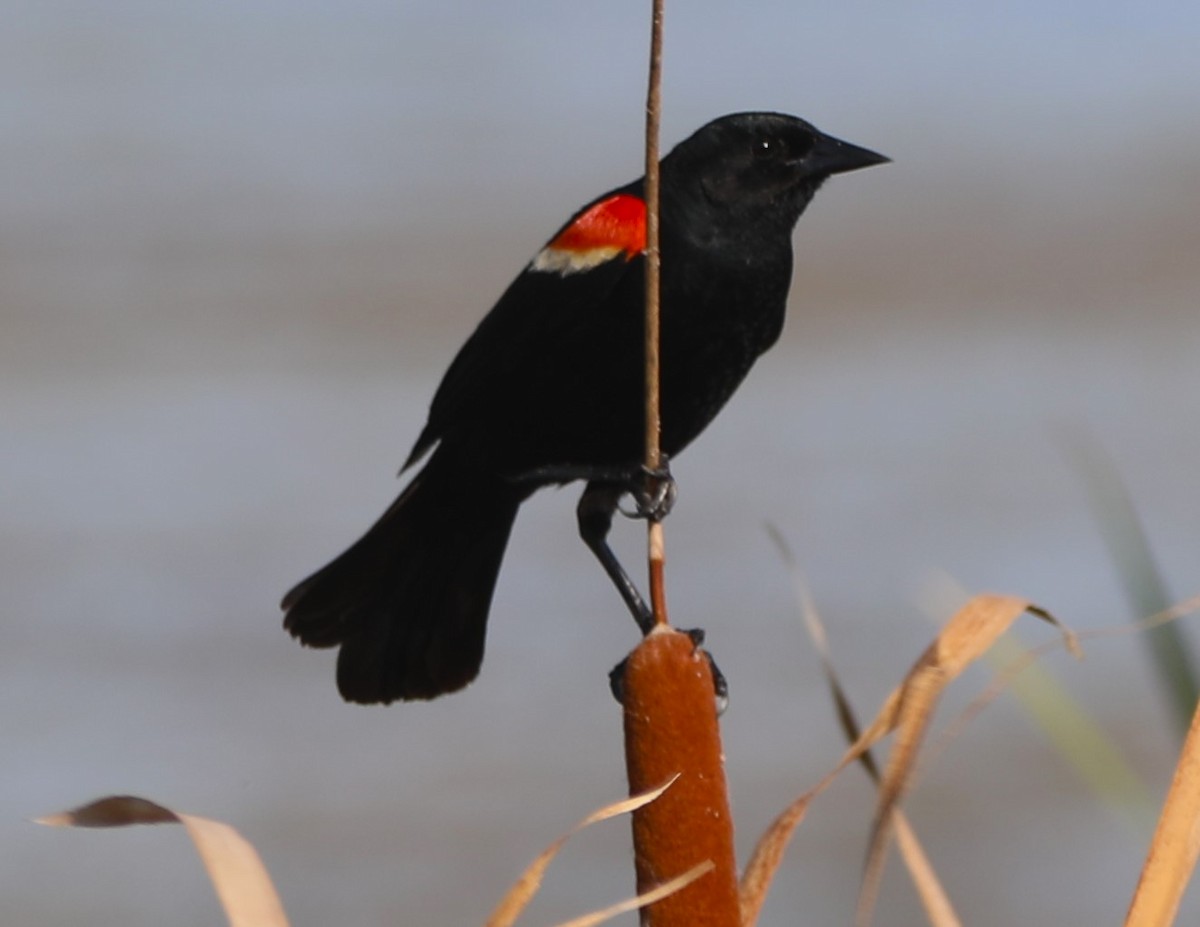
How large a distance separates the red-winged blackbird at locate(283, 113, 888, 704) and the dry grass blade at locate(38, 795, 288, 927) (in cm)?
120

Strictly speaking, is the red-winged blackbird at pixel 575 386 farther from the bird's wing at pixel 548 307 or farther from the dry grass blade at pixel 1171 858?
the dry grass blade at pixel 1171 858

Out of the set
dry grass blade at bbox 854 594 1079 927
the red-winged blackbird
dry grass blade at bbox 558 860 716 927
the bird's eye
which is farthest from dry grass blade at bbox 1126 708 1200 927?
the bird's eye

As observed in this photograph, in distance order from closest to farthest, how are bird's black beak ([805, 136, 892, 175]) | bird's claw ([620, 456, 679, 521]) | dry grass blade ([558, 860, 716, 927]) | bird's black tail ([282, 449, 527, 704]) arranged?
dry grass blade ([558, 860, 716, 927]) → bird's claw ([620, 456, 679, 521]) → bird's black beak ([805, 136, 892, 175]) → bird's black tail ([282, 449, 527, 704])

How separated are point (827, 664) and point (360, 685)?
4.72 feet

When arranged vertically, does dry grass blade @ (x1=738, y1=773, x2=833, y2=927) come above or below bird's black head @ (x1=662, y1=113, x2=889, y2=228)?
below

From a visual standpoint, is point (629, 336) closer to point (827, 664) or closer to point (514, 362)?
point (514, 362)

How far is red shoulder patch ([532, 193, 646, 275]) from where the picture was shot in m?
2.64

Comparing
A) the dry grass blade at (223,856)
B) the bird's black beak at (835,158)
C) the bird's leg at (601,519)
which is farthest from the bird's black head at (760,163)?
the dry grass blade at (223,856)

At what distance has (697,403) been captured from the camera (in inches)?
102

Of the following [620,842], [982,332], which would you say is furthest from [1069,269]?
[620,842]

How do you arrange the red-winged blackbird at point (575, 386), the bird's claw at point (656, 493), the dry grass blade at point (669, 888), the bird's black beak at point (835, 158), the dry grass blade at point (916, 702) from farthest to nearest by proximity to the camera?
the bird's black beak at point (835, 158) → the red-winged blackbird at point (575, 386) → the bird's claw at point (656, 493) → the dry grass blade at point (916, 702) → the dry grass blade at point (669, 888)

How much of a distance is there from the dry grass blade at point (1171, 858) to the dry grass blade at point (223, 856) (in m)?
0.56

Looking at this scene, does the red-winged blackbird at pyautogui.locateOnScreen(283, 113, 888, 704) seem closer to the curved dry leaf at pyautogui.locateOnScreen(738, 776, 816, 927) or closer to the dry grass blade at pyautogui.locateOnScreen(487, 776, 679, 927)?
the curved dry leaf at pyautogui.locateOnScreen(738, 776, 816, 927)

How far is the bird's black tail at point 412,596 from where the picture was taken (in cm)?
288
